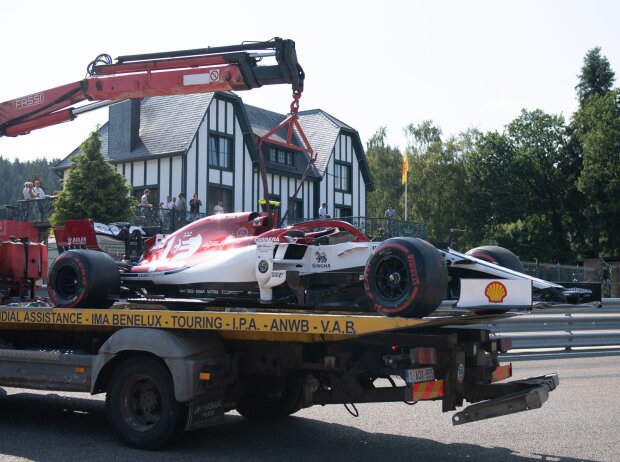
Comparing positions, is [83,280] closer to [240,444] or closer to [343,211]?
[240,444]

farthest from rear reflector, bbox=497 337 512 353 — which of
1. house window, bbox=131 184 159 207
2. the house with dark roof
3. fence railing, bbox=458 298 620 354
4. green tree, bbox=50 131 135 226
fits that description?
house window, bbox=131 184 159 207

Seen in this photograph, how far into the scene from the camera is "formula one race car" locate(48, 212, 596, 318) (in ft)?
21.6

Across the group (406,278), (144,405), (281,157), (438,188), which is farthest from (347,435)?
(438,188)

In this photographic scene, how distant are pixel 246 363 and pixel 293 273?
97 cm

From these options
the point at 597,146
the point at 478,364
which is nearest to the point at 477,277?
the point at 478,364

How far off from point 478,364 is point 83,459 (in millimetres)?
3476

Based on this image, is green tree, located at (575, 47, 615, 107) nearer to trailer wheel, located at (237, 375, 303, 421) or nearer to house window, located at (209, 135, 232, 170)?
house window, located at (209, 135, 232, 170)

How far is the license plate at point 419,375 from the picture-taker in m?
6.49

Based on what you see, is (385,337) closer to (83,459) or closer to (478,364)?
(478,364)

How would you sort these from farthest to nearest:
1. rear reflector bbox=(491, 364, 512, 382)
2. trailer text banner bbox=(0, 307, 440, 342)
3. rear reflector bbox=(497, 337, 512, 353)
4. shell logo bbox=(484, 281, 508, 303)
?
rear reflector bbox=(497, 337, 512, 353)
rear reflector bbox=(491, 364, 512, 382)
shell logo bbox=(484, 281, 508, 303)
trailer text banner bbox=(0, 307, 440, 342)

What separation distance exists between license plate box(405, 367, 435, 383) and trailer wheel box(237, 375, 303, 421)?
1511 mm

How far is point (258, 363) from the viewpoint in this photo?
7.45 metres

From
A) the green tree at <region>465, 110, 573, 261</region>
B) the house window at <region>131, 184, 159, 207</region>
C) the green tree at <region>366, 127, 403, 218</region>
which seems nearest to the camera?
the house window at <region>131, 184, 159, 207</region>

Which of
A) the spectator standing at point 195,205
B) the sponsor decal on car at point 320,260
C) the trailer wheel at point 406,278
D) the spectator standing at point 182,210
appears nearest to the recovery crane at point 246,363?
the trailer wheel at point 406,278
